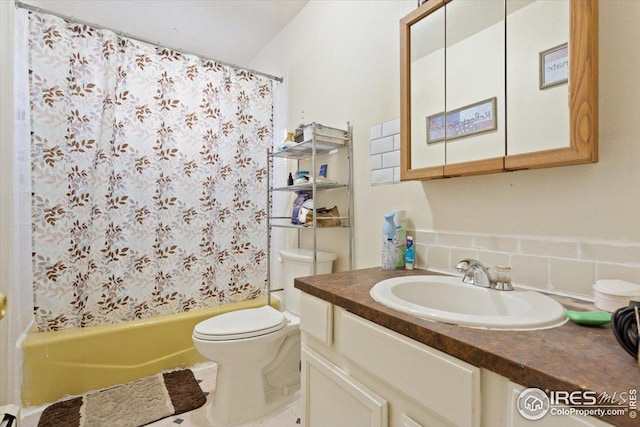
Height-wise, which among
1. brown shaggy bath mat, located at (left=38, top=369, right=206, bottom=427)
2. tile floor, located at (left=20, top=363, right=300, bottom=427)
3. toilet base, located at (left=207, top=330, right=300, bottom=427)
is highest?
toilet base, located at (left=207, top=330, right=300, bottom=427)

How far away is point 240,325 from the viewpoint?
1514mm

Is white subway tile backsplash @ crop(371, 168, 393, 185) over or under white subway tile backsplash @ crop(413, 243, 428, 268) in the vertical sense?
over

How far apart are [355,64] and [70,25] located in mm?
1569

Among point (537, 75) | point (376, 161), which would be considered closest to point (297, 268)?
point (376, 161)

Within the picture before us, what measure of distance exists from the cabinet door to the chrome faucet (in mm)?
469

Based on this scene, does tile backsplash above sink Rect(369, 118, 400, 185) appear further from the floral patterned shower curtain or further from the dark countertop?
the floral patterned shower curtain

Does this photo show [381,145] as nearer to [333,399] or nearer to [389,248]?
[389,248]

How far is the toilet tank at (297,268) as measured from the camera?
5.42 ft

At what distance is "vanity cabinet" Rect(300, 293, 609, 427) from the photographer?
532 mm

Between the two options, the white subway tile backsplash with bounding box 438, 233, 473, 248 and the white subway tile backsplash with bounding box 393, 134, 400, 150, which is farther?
the white subway tile backsplash with bounding box 393, 134, 400, 150

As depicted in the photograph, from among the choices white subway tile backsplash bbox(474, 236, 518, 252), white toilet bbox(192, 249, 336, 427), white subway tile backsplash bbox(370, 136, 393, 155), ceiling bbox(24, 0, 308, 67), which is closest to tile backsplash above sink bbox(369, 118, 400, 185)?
white subway tile backsplash bbox(370, 136, 393, 155)

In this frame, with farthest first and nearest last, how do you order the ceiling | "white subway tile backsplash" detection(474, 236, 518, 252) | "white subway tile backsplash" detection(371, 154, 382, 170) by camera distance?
the ceiling < "white subway tile backsplash" detection(371, 154, 382, 170) < "white subway tile backsplash" detection(474, 236, 518, 252)

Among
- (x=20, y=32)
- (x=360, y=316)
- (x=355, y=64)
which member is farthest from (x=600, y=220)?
(x=20, y=32)

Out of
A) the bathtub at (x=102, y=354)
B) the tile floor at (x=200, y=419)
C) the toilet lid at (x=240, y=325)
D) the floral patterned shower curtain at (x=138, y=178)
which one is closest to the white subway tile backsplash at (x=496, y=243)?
the toilet lid at (x=240, y=325)
